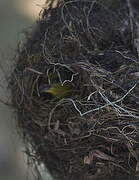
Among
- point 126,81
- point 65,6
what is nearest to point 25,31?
Answer: point 65,6

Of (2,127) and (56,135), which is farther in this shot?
(2,127)

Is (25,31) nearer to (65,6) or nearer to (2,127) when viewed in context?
(65,6)

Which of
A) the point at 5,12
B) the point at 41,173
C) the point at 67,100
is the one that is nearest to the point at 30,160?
the point at 41,173

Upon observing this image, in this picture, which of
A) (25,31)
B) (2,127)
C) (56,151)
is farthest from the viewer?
(2,127)

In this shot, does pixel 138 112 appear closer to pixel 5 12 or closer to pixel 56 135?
pixel 56 135

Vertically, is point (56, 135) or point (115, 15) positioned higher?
point (115, 15)

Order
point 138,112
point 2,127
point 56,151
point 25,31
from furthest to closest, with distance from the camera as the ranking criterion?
1. point 2,127
2. point 25,31
3. point 56,151
4. point 138,112

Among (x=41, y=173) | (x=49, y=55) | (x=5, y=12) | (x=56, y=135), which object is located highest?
(x=5, y=12)
